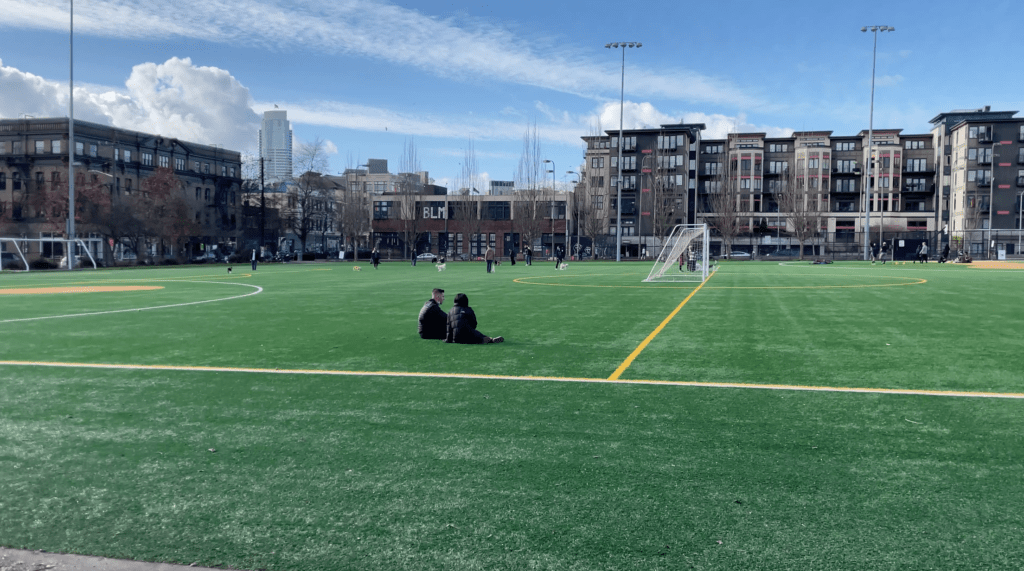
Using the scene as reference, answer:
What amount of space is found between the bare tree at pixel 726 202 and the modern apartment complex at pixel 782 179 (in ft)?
0.92

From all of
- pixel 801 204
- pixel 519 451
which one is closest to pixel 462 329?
pixel 519 451

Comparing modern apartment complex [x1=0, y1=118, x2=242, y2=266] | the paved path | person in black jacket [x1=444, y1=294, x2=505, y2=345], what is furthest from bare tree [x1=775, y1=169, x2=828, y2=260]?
the paved path

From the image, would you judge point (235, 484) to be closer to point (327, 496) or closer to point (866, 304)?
point (327, 496)

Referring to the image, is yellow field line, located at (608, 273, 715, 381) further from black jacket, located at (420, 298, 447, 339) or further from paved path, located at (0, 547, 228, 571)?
paved path, located at (0, 547, 228, 571)

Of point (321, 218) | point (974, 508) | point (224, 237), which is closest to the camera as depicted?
point (974, 508)

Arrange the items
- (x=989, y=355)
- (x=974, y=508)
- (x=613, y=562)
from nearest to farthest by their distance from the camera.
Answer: (x=613, y=562), (x=974, y=508), (x=989, y=355)

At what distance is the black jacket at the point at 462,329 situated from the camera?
11773 millimetres

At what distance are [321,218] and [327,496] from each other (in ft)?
356

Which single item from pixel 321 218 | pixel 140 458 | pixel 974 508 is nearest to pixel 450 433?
pixel 140 458

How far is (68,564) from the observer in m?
3.95

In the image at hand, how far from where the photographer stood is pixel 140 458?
18.7ft

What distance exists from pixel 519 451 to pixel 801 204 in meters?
100.0

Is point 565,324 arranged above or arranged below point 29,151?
below

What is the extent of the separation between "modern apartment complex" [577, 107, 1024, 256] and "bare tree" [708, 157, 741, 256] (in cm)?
28
